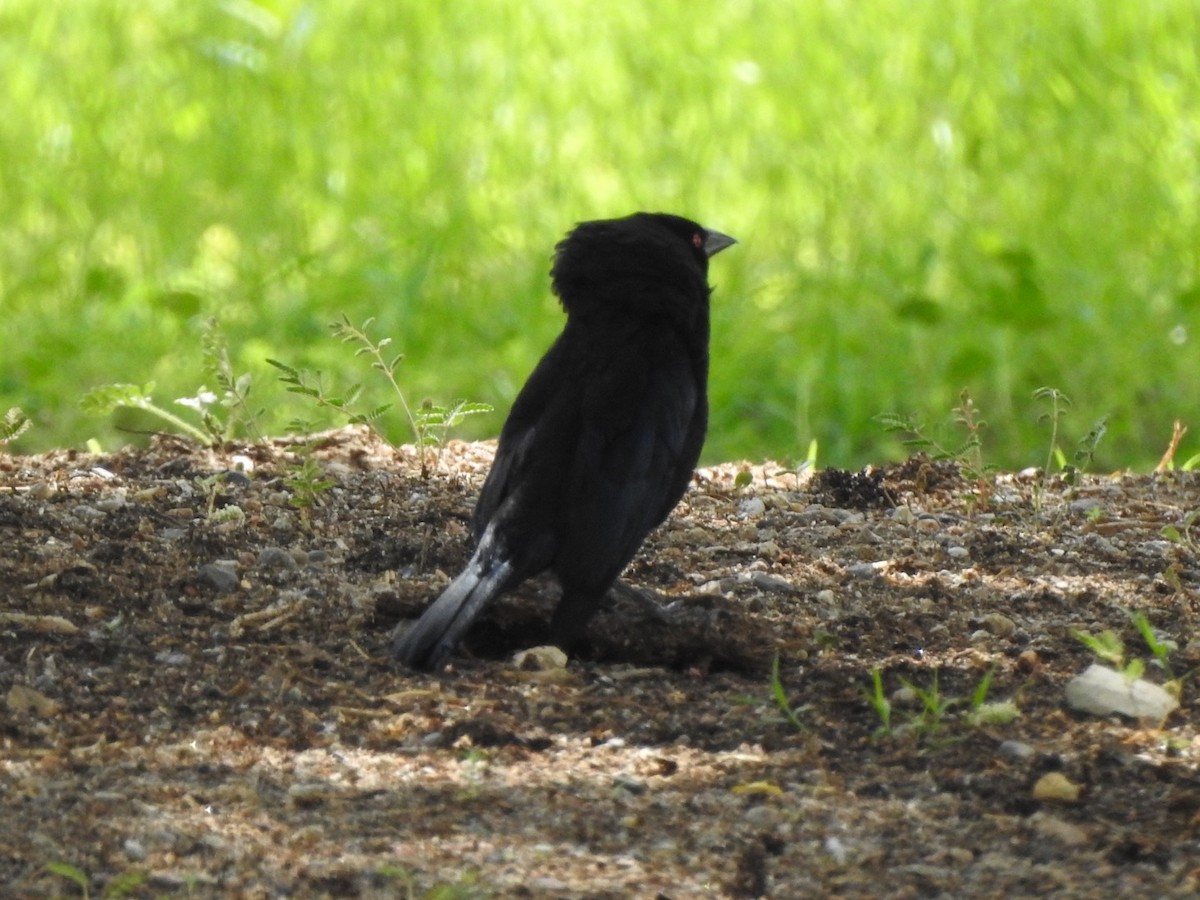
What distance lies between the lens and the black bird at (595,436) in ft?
12.0

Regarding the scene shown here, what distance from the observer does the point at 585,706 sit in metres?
3.36

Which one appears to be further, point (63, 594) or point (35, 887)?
point (63, 594)

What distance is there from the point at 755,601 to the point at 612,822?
110 cm

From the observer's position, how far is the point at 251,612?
3730 millimetres

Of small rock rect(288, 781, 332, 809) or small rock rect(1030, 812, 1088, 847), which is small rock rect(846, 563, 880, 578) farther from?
small rock rect(288, 781, 332, 809)

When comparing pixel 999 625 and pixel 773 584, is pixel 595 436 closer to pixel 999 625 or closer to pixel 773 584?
pixel 773 584

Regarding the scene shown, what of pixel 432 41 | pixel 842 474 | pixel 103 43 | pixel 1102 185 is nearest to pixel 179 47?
pixel 103 43

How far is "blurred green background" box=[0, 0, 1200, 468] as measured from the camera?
7.30m

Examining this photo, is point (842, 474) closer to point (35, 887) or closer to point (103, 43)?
point (35, 887)

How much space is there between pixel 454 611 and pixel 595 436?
57 cm

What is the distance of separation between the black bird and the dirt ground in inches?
5.6

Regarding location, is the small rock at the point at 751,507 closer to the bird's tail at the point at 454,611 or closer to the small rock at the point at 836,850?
the bird's tail at the point at 454,611

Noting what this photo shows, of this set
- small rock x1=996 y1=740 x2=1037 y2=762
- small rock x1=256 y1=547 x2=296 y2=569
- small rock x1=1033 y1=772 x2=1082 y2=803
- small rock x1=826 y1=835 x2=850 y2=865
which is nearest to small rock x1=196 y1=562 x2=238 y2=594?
small rock x1=256 y1=547 x2=296 y2=569

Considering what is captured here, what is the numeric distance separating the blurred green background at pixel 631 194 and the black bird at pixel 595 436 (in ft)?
8.77
